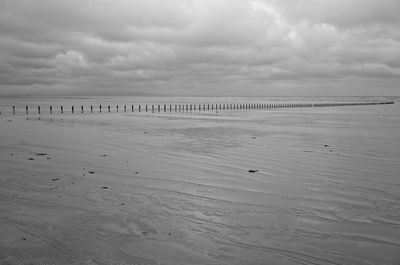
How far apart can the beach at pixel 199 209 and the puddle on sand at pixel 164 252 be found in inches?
0.6

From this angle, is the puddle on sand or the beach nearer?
the puddle on sand

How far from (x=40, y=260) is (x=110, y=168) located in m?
6.03

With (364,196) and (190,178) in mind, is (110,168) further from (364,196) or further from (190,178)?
(364,196)

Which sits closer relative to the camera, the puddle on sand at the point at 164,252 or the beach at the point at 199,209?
the puddle on sand at the point at 164,252

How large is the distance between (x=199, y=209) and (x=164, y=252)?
192 centimetres

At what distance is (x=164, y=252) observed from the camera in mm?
4875

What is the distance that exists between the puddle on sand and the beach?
0.05 feet

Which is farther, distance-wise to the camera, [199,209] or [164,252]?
[199,209]

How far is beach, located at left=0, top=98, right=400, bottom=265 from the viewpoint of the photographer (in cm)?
488

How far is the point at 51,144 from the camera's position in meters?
15.8

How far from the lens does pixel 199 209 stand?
672 cm

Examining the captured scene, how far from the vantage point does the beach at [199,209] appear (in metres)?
4.88

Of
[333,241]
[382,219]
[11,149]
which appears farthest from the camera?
[11,149]

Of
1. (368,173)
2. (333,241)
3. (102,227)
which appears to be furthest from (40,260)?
(368,173)
